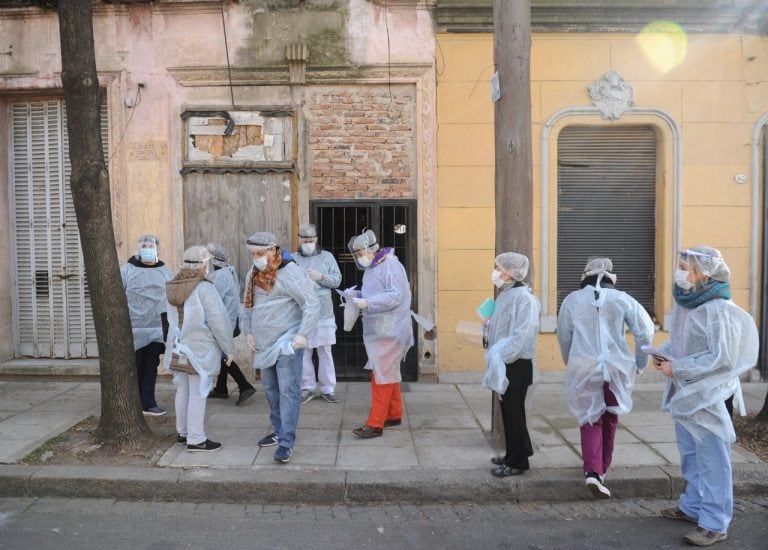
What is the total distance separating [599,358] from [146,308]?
14.2 feet

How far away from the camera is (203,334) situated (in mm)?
5168

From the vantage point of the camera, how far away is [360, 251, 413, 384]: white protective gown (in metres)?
5.59

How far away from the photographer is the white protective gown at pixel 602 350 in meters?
4.49

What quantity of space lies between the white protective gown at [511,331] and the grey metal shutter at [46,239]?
18.8ft

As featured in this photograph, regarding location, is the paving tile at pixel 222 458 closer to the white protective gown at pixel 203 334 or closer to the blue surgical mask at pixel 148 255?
the white protective gown at pixel 203 334

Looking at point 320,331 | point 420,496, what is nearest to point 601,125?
point 320,331

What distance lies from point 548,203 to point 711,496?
4.60 meters

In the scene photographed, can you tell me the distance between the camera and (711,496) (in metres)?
3.92

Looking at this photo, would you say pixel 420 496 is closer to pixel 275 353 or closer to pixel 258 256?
pixel 275 353

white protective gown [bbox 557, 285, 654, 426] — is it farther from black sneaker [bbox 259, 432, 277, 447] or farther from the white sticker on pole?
black sneaker [bbox 259, 432, 277, 447]

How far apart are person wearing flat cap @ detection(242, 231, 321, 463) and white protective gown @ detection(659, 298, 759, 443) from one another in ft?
8.71

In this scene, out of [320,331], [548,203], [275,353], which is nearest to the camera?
[275,353]

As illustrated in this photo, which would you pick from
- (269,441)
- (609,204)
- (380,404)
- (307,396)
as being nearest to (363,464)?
(380,404)

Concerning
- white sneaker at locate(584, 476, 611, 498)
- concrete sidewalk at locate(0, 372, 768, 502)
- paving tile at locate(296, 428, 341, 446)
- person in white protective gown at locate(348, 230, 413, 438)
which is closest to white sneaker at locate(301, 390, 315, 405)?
concrete sidewalk at locate(0, 372, 768, 502)
